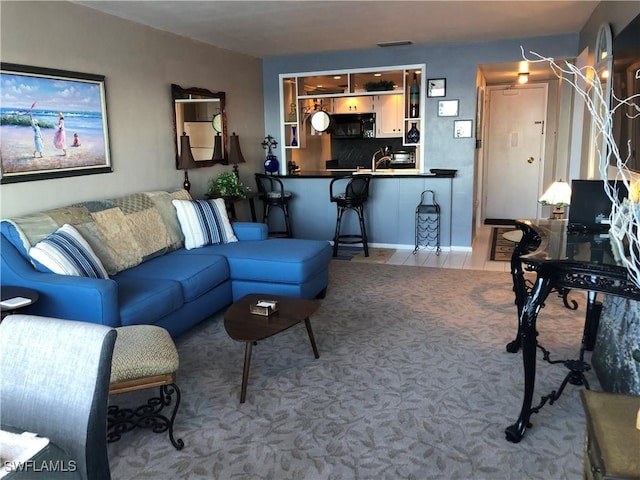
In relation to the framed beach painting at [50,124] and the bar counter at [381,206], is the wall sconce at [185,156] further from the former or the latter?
the bar counter at [381,206]

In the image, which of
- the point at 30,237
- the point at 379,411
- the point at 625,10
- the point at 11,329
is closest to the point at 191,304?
the point at 30,237

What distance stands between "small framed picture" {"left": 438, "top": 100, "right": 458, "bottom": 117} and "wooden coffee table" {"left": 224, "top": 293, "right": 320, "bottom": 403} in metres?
3.77

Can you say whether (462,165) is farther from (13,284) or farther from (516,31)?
(13,284)

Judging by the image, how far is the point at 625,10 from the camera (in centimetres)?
328

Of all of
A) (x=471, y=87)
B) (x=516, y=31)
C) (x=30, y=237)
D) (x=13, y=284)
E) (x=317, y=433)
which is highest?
(x=516, y=31)

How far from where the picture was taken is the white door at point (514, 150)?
806 centimetres

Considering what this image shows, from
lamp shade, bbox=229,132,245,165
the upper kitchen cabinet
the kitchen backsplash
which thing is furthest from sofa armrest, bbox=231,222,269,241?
the kitchen backsplash

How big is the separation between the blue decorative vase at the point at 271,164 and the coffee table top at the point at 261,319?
11.9 ft

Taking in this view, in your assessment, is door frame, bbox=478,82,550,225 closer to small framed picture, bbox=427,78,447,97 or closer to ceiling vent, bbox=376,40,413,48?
small framed picture, bbox=427,78,447,97

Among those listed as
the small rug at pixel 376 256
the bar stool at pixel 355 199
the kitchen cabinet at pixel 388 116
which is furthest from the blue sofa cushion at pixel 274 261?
the kitchen cabinet at pixel 388 116

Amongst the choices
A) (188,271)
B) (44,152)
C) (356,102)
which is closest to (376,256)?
(188,271)

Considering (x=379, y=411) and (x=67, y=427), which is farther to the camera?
(x=379, y=411)

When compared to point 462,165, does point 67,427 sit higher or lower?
lower

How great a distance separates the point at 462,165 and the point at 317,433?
447cm
